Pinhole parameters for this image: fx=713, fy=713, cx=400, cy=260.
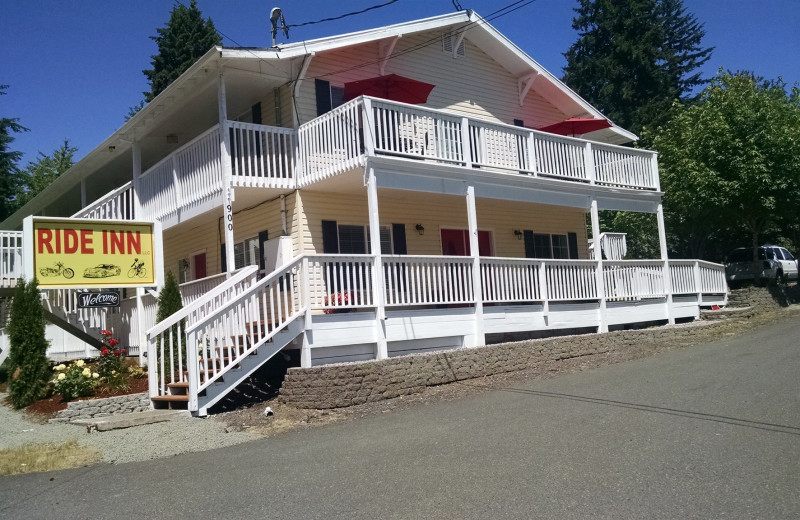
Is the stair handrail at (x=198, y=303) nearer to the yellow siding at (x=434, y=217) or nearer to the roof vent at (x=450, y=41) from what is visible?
the yellow siding at (x=434, y=217)

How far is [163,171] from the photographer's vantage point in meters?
16.0

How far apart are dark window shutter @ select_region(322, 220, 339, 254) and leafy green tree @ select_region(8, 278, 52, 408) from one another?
5.34 meters

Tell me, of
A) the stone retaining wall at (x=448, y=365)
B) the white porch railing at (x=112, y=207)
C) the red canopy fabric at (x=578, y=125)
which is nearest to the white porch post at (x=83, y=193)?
the white porch railing at (x=112, y=207)

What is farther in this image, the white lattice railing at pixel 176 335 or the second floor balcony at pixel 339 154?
the second floor balcony at pixel 339 154

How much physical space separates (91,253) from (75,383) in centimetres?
272

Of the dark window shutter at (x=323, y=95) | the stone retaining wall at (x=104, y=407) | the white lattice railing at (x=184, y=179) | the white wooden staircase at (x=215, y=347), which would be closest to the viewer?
the white wooden staircase at (x=215, y=347)

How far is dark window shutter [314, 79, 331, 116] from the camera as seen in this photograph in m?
15.1

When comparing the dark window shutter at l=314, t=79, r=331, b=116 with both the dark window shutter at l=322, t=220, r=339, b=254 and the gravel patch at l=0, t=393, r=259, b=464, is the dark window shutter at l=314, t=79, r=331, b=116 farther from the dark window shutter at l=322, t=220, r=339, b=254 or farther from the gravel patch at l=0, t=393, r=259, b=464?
the gravel patch at l=0, t=393, r=259, b=464

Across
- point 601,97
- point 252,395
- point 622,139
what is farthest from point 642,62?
point 252,395

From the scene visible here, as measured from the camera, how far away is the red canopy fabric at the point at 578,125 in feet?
61.0

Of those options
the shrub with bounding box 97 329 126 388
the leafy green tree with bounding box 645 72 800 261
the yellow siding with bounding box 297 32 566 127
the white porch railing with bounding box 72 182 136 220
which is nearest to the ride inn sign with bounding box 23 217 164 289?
the shrub with bounding box 97 329 126 388

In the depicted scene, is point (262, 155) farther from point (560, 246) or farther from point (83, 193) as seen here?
point (560, 246)

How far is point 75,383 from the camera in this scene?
11789 millimetres

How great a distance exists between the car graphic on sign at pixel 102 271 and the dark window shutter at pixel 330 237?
3978 millimetres
